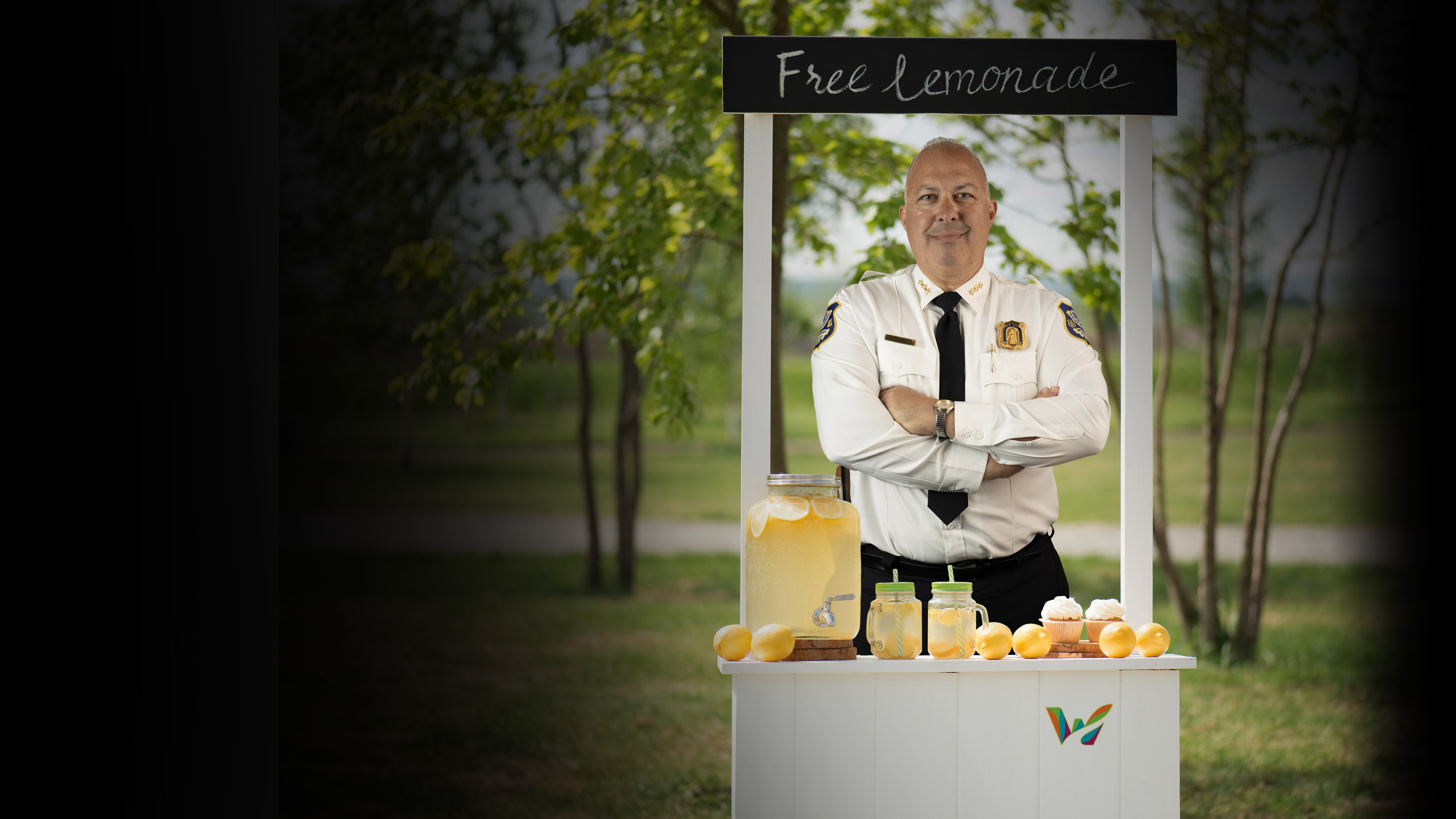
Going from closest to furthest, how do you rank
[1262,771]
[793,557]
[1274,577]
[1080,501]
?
[793,557] < [1262,771] < [1274,577] < [1080,501]

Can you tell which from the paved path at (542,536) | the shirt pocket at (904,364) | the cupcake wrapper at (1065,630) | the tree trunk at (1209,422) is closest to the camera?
the cupcake wrapper at (1065,630)

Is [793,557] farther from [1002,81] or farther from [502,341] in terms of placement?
[502,341]

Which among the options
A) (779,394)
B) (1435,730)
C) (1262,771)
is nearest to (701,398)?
(779,394)

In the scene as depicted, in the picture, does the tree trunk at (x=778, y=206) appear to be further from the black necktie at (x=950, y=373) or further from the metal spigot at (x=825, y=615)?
the metal spigot at (x=825, y=615)

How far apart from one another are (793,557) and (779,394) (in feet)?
8.62

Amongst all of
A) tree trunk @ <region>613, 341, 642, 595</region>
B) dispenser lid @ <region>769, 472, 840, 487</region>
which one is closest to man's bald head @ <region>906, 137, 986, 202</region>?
dispenser lid @ <region>769, 472, 840, 487</region>

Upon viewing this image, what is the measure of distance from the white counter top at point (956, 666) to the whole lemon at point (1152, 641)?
0.02 metres

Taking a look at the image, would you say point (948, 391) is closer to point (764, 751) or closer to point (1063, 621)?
point (1063, 621)

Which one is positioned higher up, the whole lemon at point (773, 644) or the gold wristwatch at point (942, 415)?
the gold wristwatch at point (942, 415)

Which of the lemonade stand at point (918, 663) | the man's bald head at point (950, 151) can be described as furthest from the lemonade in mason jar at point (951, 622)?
the man's bald head at point (950, 151)

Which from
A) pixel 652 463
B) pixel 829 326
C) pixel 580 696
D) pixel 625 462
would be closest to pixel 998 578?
pixel 829 326

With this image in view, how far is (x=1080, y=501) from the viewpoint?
28.3 feet

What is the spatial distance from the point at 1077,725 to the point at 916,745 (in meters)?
0.29

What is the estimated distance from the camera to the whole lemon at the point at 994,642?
6.35ft
